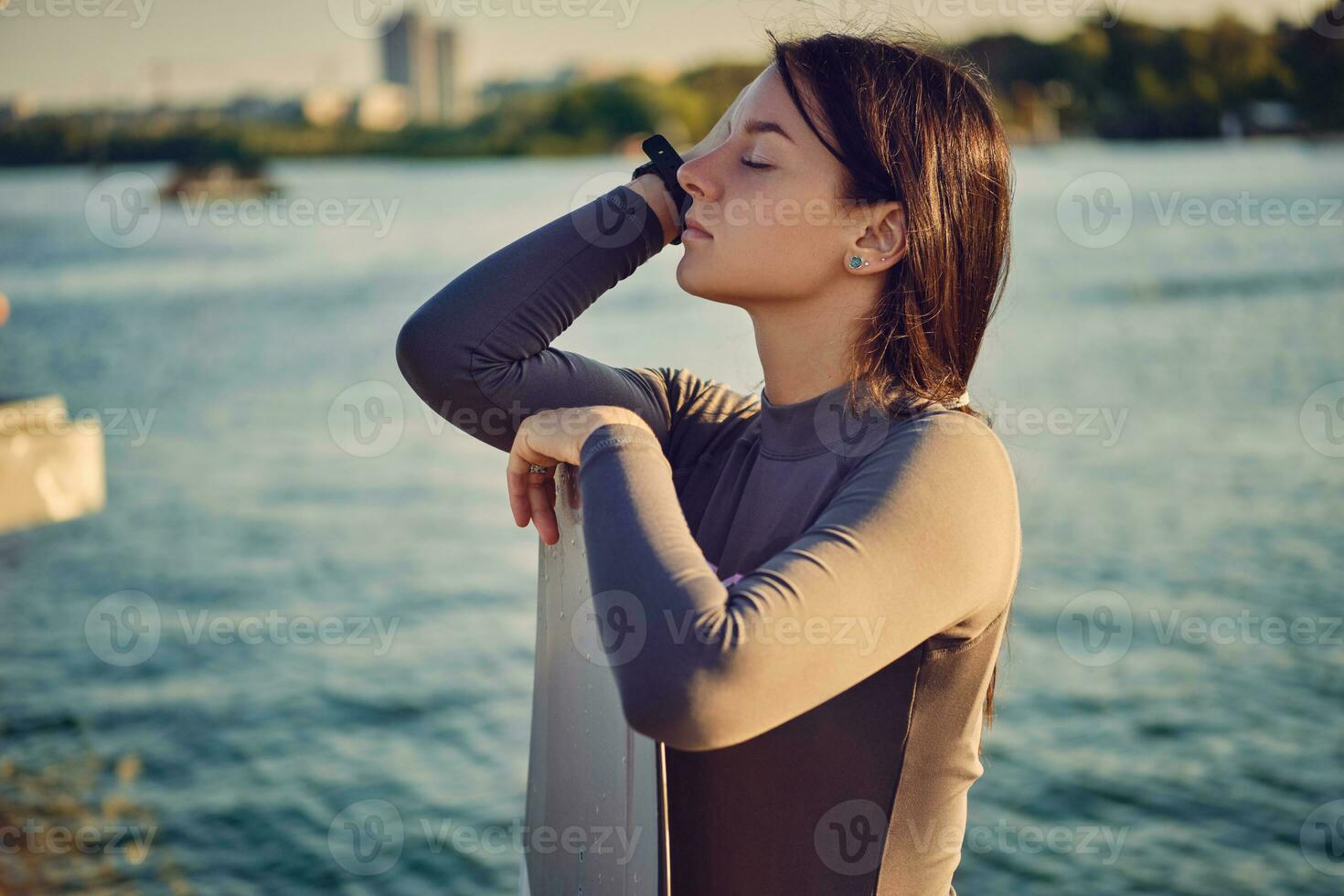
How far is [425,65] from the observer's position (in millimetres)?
60438

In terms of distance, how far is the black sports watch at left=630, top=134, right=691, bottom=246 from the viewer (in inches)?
68.3

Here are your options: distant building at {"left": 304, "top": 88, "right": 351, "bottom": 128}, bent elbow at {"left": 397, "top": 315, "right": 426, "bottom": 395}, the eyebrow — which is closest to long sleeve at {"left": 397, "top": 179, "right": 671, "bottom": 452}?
bent elbow at {"left": 397, "top": 315, "right": 426, "bottom": 395}

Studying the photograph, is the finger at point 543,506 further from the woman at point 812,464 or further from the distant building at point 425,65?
the distant building at point 425,65

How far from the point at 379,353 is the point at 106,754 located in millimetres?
18746

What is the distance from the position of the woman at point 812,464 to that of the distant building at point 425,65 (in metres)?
55.8

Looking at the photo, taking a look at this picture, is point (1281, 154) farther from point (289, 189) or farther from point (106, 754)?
point (106, 754)

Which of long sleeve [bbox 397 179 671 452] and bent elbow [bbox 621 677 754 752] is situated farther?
long sleeve [bbox 397 179 671 452]

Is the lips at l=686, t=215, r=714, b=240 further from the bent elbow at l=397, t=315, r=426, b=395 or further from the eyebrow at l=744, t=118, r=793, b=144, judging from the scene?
the bent elbow at l=397, t=315, r=426, b=395

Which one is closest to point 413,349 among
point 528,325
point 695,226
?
point 528,325

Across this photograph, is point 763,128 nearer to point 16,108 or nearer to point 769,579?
point 769,579

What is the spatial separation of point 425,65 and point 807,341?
206 feet

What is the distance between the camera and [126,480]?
59.1ft

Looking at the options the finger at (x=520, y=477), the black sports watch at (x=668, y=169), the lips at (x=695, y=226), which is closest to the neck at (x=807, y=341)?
the lips at (x=695, y=226)

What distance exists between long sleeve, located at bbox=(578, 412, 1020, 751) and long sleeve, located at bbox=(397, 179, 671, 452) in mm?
362
